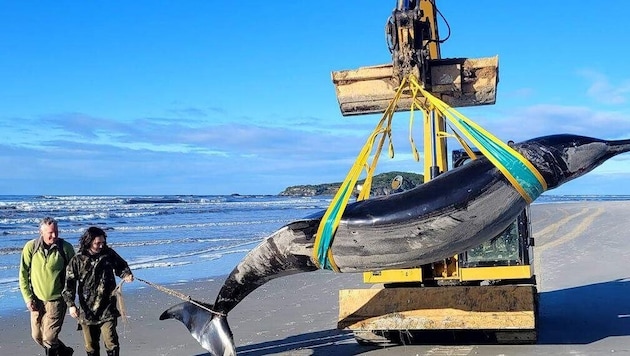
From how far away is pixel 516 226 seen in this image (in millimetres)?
8633

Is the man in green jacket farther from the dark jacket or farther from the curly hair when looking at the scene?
the curly hair

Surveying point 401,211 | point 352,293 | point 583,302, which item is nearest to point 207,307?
point 352,293

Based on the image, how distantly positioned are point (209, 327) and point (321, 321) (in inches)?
160

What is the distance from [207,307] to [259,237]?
20512mm

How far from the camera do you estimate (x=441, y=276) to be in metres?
8.98

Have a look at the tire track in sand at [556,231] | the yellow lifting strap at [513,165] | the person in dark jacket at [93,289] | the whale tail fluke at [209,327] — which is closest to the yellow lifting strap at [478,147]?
the yellow lifting strap at [513,165]

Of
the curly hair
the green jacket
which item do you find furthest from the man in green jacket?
the curly hair

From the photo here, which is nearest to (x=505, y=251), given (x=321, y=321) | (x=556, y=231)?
(x=321, y=321)

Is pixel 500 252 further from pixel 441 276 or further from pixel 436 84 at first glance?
pixel 436 84

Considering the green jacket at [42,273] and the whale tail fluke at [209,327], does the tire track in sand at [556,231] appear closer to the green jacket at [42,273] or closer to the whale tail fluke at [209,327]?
the whale tail fluke at [209,327]

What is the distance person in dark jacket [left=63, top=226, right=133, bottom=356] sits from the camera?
7.33 meters

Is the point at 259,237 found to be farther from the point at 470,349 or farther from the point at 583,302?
the point at 470,349

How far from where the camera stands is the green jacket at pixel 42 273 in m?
7.77

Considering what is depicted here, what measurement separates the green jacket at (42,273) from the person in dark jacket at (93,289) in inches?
20.7
